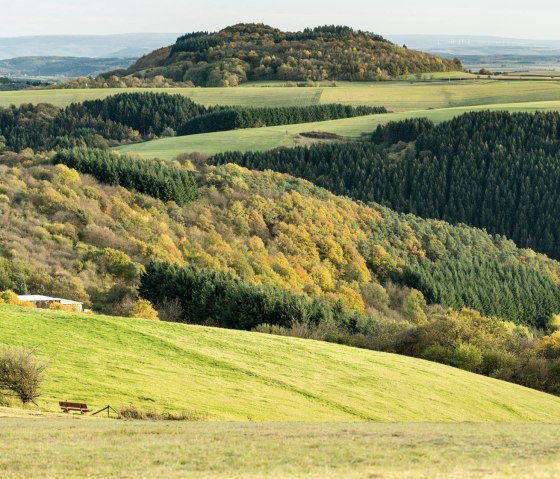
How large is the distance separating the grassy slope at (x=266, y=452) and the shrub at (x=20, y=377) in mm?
6041

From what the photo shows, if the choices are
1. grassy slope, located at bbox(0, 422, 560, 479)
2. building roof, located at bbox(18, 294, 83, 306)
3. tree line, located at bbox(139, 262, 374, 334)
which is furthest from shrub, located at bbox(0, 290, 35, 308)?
grassy slope, located at bbox(0, 422, 560, 479)

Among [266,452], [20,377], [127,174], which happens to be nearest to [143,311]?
[20,377]

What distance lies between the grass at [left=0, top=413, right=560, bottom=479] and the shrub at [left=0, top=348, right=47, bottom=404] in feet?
20.5

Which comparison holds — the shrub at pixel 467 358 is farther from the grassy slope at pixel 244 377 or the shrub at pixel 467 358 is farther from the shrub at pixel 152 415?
the shrub at pixel 152 415

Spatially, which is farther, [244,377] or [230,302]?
[230,302]

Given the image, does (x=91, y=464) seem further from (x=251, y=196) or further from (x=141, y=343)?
(x=251, y=196)

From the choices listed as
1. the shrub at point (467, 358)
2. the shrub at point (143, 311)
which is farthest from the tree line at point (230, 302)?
the shrub at point (467, 358)

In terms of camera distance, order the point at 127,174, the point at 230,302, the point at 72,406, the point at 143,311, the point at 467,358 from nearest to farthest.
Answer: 1. the point at 72,406
2. the point at 467,358
3. the point at 143,311
4. the point at 230,302
5. the point at 127,174

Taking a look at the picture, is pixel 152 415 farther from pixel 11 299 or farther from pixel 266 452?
pixel 11 299

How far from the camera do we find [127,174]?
133 metres

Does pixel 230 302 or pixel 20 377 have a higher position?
pixel 20 377

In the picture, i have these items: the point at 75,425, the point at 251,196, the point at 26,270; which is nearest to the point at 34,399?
the point at 75,425

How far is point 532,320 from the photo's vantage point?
14338 centimetres

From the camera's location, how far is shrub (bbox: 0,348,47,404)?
4106 cm
